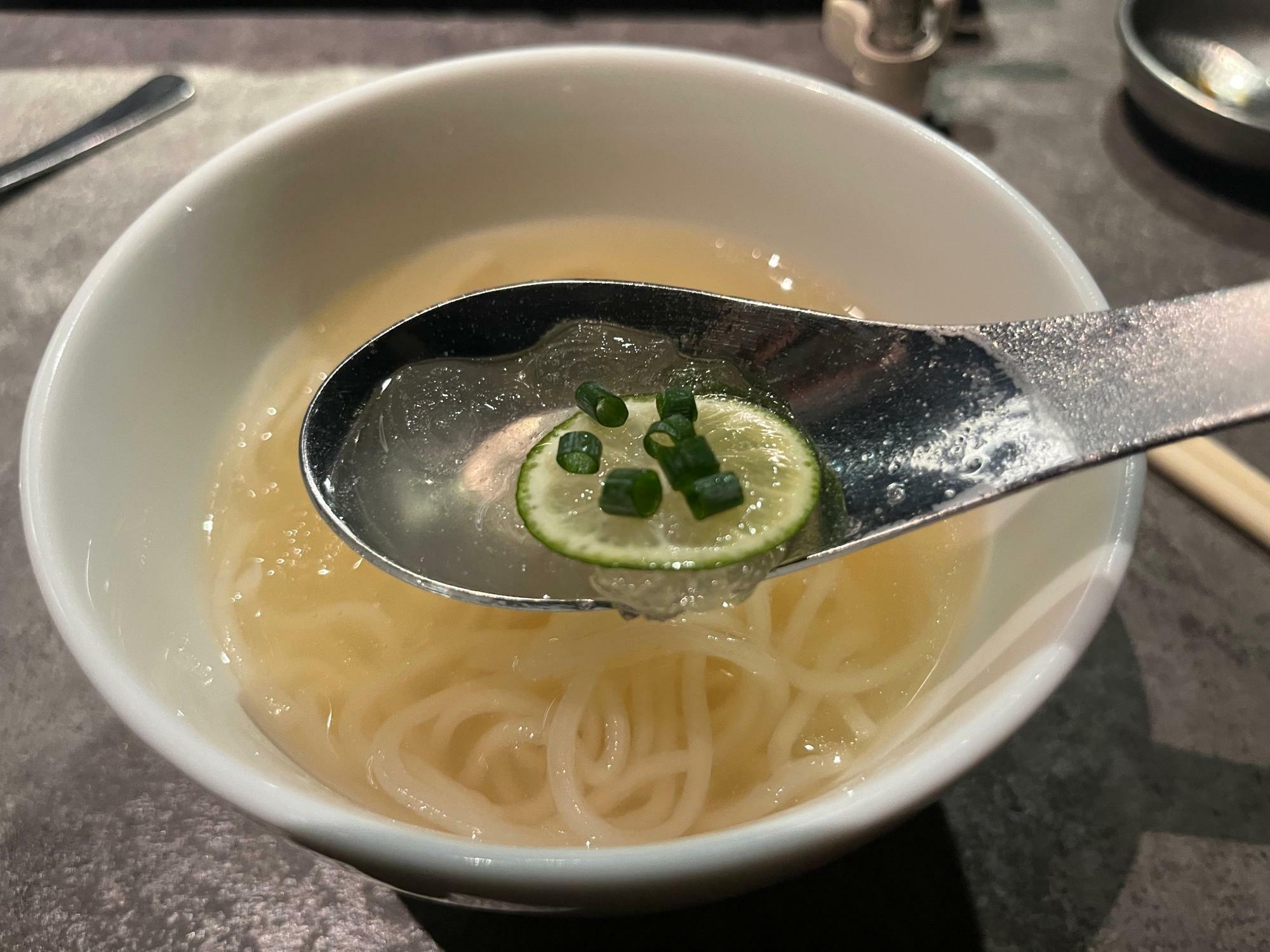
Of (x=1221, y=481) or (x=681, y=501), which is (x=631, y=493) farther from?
(x=1221, y=481)

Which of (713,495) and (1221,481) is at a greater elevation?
(713,495)

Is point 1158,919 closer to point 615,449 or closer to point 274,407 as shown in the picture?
point 615,449

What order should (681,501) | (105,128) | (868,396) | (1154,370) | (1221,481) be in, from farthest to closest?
(105,128)
(1221,481)
(868,396)
(681,501)
(1154,370)

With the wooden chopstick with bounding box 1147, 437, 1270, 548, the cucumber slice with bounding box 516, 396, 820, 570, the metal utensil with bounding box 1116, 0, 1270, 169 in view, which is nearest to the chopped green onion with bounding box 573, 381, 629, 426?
the cucumber slice with bounding box 516, 396, 820, 570

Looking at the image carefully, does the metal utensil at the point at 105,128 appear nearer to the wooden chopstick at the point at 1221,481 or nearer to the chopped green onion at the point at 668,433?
the chopped green onion at the point at 668,433

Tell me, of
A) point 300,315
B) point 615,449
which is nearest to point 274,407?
point 300,315

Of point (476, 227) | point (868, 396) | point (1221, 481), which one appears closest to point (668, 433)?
point (868, 396)
